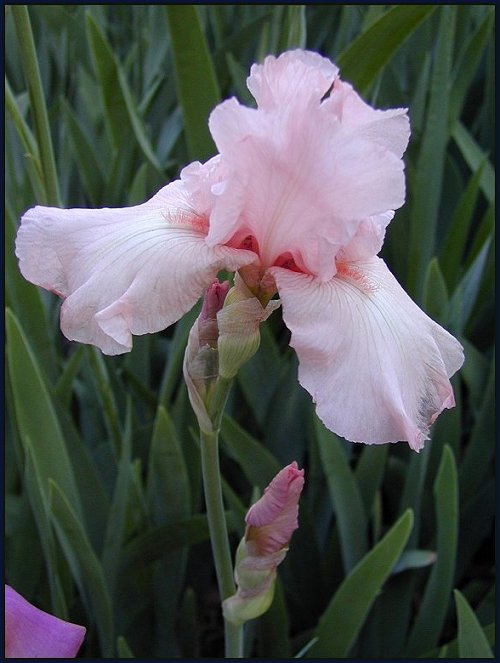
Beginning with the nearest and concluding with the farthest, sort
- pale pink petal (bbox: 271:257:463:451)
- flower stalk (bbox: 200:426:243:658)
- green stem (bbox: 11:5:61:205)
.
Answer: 1. pale pink petal (bbox: 271:257:463:451)
2. flower stalk (bbox: 200:426:243:658)
3. green stem (bbox: 11:5:61:205)

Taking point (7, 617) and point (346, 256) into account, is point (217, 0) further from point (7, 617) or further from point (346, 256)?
point (7, 617)

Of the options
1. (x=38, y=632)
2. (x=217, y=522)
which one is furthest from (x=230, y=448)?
(x=38, y=632)

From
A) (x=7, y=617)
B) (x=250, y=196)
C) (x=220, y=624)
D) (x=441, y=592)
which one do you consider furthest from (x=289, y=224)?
(x=220, y=624)

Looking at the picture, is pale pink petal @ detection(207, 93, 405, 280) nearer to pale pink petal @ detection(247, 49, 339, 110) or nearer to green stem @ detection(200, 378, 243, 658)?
pale pink petal @ detection(247, 49, 339, 110)

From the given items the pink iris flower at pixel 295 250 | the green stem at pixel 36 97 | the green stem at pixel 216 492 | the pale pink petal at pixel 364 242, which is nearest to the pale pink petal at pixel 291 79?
the pink iris flower at pixel 295 250

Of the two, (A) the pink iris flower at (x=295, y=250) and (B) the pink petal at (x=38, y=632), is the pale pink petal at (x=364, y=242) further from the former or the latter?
(B) the pink petal at (x=38, y=632)

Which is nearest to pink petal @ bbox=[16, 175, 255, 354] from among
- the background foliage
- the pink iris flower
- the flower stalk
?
the pink iris flower

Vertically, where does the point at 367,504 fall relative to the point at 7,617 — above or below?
below
